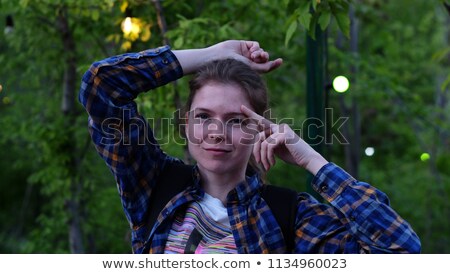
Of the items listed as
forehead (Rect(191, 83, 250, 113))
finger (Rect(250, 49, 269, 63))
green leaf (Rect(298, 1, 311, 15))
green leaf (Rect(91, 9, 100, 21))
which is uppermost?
green leaf (Rect(91, 9, 100, 21))

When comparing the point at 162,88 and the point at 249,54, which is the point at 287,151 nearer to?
the point at 249,54

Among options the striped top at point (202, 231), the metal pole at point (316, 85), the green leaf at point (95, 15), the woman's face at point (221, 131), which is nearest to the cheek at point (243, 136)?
the woman's face at point (221, 131)

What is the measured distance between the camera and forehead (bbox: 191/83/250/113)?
2.27m

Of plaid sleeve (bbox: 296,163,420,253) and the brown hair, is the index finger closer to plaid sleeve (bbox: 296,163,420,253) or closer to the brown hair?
the brown hair

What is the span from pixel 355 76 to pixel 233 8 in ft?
7.11

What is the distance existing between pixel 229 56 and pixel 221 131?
33 centimetres

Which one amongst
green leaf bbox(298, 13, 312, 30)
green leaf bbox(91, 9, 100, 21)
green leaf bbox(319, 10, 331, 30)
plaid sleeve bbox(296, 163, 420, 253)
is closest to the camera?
plaid sleeve bbox(296, 163, 420, 253)

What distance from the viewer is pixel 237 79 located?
234 cm

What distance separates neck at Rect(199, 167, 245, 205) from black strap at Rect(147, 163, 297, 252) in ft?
0.26

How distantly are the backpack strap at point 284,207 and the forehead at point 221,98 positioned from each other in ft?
0.93

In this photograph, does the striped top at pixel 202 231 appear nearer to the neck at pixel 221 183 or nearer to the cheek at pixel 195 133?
the neck at pixel 221 183

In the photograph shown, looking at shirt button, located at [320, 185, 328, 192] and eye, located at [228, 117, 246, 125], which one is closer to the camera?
shirt button, located at [320, 185, 328, 192]

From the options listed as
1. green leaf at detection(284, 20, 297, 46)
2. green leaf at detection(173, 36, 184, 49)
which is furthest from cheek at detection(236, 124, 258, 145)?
green leaf at detection(173, 36, 184, 49)

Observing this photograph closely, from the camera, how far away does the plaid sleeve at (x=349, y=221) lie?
201 centimetres
